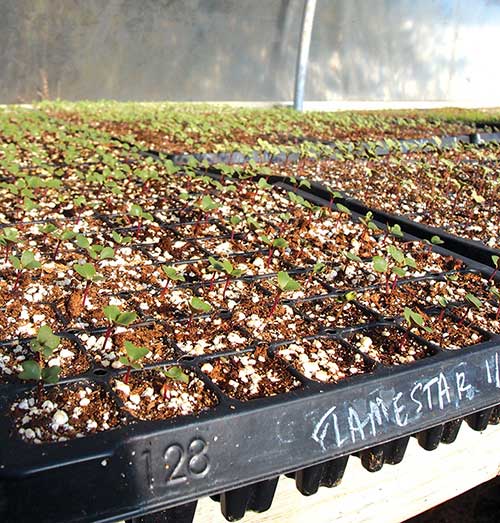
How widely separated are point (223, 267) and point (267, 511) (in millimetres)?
581

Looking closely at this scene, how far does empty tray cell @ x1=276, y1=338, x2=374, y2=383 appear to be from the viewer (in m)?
1.30

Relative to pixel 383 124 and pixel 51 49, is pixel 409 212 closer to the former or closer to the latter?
pixel 383 124

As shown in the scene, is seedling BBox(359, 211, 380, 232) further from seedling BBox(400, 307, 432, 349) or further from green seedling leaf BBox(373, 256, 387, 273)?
seedling BBox(400, 307, 432, 349)

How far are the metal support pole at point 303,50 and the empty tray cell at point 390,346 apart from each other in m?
6.10

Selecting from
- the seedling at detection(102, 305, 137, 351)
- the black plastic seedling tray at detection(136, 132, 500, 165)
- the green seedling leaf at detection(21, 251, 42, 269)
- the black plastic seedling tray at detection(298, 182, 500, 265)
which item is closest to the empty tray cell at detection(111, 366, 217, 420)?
the seedling at detection(102, 305, 137, 351)

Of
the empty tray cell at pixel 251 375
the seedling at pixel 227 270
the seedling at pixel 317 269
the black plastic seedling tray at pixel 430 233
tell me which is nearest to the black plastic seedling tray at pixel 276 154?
the black plastic seedling tray at pixel 430 233

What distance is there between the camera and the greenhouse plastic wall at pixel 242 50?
6.00m

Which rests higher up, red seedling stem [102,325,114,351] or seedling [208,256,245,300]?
seedling [208,256,245,300]

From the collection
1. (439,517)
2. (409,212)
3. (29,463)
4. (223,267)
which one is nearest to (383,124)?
(409,212)

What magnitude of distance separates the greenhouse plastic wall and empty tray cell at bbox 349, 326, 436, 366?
5278mm

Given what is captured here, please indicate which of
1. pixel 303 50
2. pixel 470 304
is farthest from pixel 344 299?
pixel 303 50

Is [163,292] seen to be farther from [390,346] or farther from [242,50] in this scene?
[242,50]

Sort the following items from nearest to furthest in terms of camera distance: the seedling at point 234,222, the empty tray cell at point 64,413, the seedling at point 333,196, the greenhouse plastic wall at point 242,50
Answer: the empty tray cell at point 64,413 → the seedling at point 234,222 → the seedling at point 333,196 → the greenhouse plastic wall at point 242,50

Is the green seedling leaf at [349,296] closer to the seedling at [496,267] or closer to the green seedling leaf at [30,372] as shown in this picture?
the seedling at [496,267]
